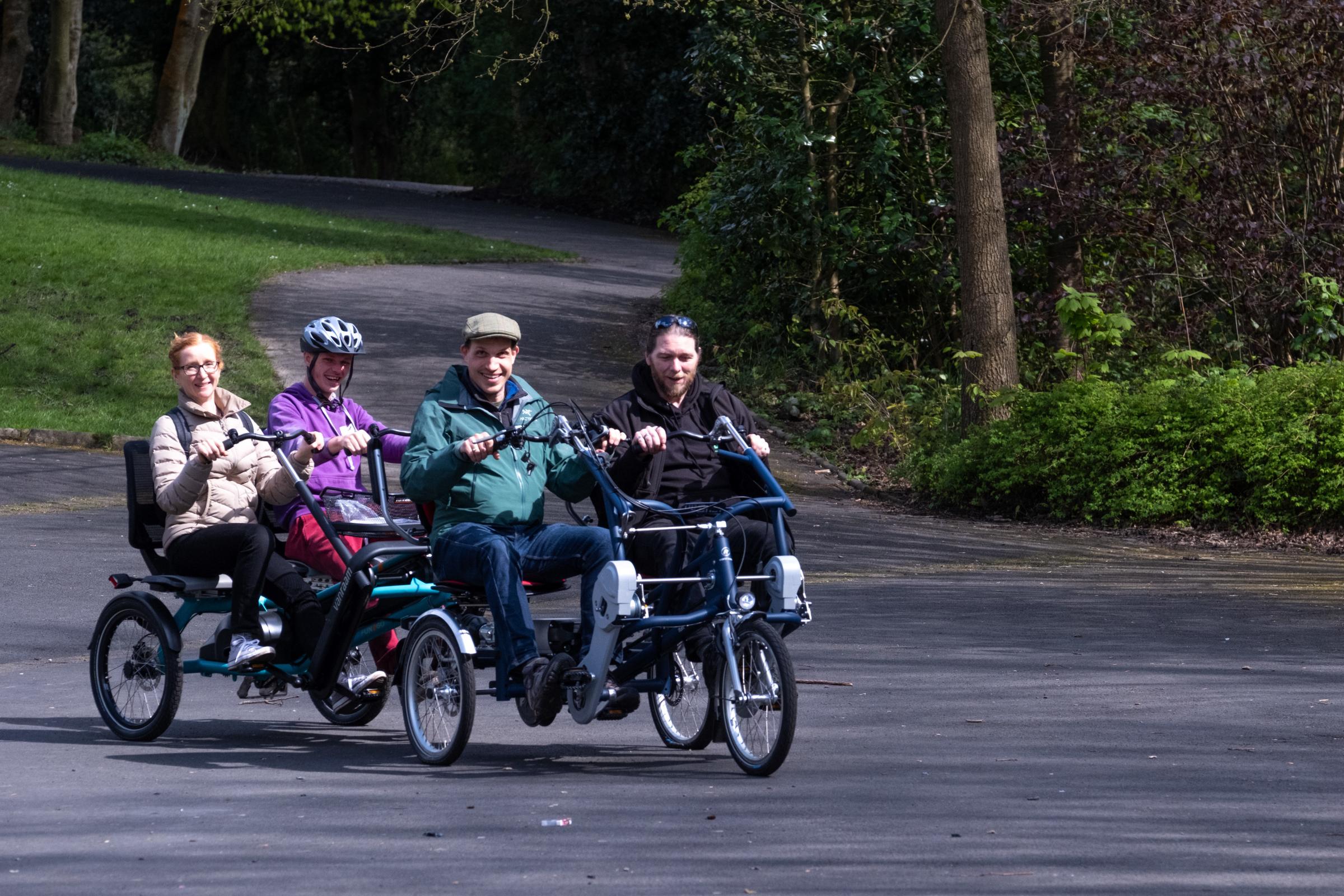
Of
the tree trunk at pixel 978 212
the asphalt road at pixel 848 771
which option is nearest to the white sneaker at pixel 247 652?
the asphalt road at pixel 848 771

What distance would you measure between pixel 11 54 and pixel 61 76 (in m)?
4.30

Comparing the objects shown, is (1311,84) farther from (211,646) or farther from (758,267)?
(211,646)

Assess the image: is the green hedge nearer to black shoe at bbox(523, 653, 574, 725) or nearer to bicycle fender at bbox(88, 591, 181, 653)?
black shoe at bbox(523, 653, 574, 725)

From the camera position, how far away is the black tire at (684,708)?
22.4 feet

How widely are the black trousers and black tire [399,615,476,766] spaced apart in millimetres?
786

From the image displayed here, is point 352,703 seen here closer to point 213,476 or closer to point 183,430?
point 213,476

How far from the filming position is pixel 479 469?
701cm

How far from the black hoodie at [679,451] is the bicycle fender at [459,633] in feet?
2.89

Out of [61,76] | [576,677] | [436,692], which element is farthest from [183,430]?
[61,76]

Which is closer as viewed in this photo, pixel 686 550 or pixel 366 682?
pixel 686 550

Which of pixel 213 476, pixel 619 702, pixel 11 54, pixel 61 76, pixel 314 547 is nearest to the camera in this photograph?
pixel 619 702

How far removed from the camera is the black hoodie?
7086 millimetres

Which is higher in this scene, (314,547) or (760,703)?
(314,547)

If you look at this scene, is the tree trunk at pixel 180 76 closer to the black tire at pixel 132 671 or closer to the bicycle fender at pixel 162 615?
the black tire at pixel 132 671
